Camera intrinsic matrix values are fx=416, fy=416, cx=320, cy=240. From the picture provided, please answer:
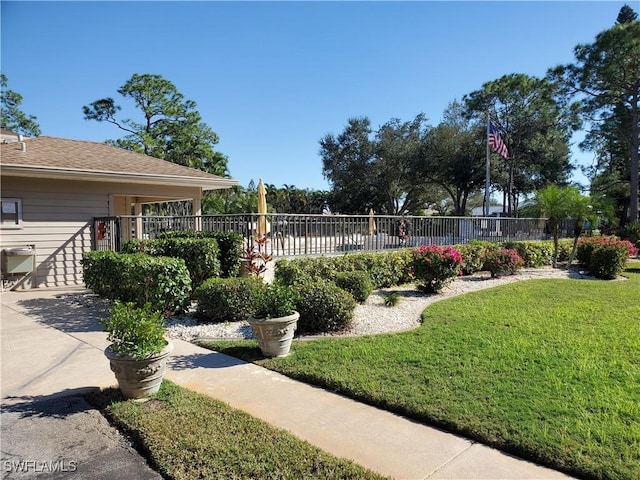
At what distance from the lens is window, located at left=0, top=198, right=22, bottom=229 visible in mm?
9391

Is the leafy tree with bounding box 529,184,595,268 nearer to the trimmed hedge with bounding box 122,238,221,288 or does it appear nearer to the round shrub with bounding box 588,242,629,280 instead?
the round shrub with bounding box 588,242,629,280

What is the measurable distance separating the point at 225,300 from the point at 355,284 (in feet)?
8.78

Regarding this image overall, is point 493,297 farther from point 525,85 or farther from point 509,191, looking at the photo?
point 525,85

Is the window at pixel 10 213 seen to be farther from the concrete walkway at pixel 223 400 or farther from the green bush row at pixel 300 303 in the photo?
the green bush row at pixel 300 303

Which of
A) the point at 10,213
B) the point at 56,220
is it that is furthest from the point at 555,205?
the point at 10,213

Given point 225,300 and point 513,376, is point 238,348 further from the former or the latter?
point 513,376

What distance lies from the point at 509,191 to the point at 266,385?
30.8 m

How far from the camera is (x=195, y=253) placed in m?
7.93

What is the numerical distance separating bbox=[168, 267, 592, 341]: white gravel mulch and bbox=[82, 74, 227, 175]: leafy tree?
25.6 m

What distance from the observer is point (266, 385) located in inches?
170

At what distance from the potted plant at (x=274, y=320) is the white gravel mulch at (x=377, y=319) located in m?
1.14

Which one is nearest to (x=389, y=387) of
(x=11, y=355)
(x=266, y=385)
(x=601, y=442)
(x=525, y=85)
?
(x=266, y=385)

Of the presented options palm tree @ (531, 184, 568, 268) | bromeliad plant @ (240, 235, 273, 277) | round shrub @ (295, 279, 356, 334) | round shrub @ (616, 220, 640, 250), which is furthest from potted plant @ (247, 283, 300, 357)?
round shrub @ (616, 220, 640, 250)

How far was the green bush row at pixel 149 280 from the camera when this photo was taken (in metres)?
6.63
